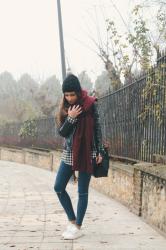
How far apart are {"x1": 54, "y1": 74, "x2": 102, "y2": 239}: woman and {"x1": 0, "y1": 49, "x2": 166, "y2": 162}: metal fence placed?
1.86m

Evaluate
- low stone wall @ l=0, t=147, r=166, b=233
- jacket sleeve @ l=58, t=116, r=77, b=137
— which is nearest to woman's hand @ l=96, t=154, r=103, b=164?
jacket sleeve @ l=58, t=116, r=77, b=137

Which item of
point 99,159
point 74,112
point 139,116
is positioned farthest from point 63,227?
point 139,116

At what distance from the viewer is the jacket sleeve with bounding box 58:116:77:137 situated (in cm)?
553

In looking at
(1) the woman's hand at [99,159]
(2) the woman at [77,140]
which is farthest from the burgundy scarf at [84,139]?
(1) the woman's hand at [99,159]

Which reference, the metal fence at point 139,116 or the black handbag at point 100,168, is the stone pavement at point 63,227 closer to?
the black handbag at point 100,168

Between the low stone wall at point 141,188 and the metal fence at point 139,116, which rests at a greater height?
the metal fence at point 139,116

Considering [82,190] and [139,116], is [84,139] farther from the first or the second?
[139,116]

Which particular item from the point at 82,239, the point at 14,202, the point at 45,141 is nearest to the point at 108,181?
the point at 14,202

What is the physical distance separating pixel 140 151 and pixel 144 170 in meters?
1.92

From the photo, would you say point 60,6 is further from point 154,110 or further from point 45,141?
point 154,110

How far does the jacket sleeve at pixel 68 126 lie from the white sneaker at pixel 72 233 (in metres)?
1.07

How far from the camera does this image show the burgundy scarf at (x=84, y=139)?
18.0 ft

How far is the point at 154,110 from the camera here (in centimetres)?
761

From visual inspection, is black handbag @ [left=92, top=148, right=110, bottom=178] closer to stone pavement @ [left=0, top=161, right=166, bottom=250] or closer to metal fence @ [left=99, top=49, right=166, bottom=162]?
stone pavement @ [left=0, top=161, right=166, bottom=250]
